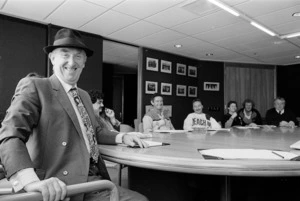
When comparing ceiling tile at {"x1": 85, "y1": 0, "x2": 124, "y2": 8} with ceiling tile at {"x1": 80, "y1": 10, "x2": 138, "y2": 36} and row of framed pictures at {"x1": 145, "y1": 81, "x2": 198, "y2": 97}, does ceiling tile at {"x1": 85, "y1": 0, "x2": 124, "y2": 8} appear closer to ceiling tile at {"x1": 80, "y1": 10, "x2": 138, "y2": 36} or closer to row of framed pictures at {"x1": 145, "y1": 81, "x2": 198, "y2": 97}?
ceiling tile at {"x1": 80, "y1": 10, "x2": 138, "y2": 36}

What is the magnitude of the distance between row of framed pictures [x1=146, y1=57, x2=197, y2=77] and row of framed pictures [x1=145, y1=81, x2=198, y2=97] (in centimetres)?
38

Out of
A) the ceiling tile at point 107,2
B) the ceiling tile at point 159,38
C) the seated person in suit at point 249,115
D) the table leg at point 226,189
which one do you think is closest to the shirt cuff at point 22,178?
the table leg at point 226,189

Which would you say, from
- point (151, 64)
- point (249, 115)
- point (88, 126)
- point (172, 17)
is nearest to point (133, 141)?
point (88, 126)

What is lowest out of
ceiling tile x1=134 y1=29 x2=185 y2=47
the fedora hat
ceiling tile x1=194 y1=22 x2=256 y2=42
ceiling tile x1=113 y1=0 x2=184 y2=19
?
the fedora hat

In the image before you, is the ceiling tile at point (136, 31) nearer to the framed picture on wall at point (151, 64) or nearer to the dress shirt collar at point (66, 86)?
the framed picture on wall at point (151, 64)

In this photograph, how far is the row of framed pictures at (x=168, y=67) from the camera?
6.52 m

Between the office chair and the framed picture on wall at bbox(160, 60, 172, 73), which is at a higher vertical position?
the framed picture on wall at bbox(160, 60, 172, 73)

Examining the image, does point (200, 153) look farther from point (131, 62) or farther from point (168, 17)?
point (131, 62)

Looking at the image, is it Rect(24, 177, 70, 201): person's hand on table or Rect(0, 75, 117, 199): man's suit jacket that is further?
Rect(0, 75, 117, 199): man's suit jacket

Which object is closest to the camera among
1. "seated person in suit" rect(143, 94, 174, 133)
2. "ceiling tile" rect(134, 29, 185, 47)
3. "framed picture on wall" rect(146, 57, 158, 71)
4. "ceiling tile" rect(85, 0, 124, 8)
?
"ceiling tile" rect(85, 0, 124, 8)

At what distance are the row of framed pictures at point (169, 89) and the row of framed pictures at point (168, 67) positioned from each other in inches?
15.0

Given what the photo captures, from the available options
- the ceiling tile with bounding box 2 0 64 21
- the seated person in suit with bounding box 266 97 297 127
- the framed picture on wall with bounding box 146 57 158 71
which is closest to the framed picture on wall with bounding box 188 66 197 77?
the framed picture on wall with bounding box 146 57 158 71

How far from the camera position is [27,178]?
936 mm

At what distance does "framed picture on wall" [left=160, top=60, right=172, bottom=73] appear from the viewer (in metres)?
6.83
